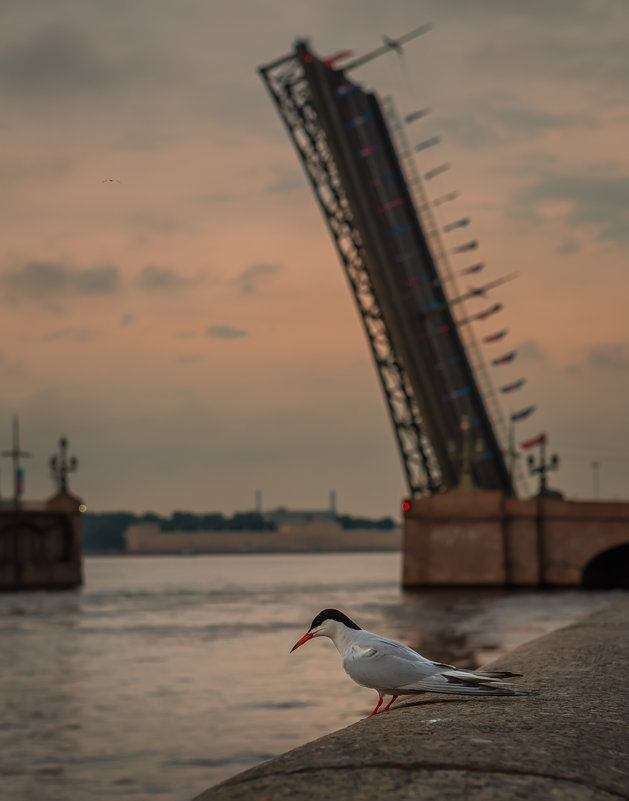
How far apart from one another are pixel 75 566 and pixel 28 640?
2460 cm

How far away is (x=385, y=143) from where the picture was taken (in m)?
33.0

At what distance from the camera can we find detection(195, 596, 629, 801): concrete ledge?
2.84 meters

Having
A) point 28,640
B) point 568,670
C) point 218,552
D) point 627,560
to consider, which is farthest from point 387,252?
point 218,552

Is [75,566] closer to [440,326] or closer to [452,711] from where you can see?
[440,326]

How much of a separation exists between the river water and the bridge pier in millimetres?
1216

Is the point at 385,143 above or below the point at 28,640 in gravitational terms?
above

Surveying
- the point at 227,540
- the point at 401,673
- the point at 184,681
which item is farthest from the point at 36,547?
the point at 227,540

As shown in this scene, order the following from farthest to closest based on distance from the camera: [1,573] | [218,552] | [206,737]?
[218,552], [1,573], [206,737]

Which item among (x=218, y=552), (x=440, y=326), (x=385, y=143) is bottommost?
(x=218, y=552)

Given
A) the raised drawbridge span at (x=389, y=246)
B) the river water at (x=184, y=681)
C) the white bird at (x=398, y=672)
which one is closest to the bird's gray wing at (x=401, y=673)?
the white bird at (x=398, y=672)

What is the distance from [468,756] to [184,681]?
15.5 m

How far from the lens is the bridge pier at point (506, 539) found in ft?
127

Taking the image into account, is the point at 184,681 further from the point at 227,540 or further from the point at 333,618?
the point at 227,540

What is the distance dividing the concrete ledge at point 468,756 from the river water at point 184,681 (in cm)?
591
